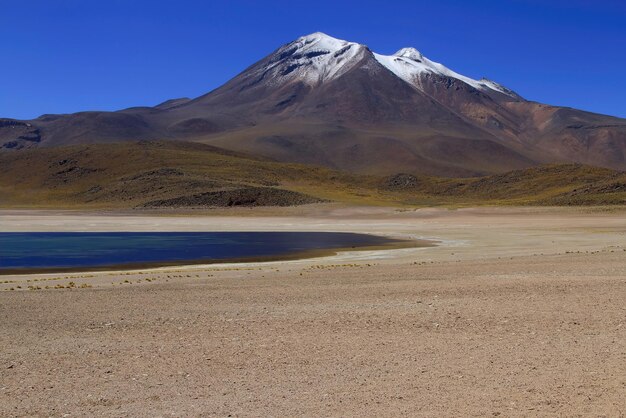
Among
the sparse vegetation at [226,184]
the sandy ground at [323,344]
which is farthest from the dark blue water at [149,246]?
the sparse vegetation at [226,184]

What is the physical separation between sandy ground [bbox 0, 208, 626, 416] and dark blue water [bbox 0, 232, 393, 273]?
10109 mm

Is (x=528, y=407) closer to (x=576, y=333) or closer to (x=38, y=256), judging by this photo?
(x=576, y=333)

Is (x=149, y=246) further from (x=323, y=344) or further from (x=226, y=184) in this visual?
(x=226, y=184)

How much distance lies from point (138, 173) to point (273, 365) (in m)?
130

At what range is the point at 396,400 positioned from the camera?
942 cm

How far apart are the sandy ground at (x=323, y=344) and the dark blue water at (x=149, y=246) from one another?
10.1m

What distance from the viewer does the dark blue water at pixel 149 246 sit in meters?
36.2

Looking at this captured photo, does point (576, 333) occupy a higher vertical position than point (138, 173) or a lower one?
lower

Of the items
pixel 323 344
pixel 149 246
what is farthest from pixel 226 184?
pixel 323 344

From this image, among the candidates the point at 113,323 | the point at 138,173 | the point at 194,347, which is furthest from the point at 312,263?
the point at 138,173

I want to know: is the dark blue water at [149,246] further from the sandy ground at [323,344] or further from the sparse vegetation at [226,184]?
the sparse vegetation at [226,184]

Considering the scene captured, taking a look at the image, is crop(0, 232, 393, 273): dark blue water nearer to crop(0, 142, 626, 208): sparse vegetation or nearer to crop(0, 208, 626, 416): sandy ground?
crop(0, 208, 626, 416): sandy ground

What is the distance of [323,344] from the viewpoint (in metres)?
12.9

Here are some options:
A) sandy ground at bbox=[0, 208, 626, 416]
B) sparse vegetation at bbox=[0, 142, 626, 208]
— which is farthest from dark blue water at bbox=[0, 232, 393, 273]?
sparse vegetation at bbox=[0, 142, 626, 208]
